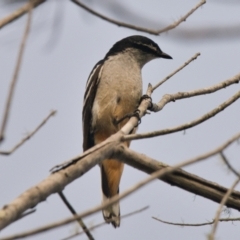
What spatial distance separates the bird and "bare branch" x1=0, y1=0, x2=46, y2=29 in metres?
4.11

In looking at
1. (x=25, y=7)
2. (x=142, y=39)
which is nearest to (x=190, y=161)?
(x=25, y=7)

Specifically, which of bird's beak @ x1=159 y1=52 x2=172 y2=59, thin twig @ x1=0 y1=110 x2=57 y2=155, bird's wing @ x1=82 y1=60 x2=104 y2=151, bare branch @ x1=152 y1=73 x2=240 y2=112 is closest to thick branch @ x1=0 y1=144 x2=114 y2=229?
thin twig @ x1=0 y1=110 x2=57 y2=155

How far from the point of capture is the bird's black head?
23.8 feet

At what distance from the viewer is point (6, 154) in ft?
8.82

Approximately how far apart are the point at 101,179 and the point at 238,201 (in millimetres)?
2791

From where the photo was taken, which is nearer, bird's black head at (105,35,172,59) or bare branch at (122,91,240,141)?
bare branch at (122,91,240,141)

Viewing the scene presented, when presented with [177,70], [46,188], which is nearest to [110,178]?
[177,70]

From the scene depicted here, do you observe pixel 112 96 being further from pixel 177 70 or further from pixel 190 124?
pixel 190 124

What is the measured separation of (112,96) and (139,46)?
101 centimetres

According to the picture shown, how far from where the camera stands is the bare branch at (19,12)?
2.18 metres

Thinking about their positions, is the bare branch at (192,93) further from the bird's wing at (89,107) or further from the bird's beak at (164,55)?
the bird's beak at (164,55)

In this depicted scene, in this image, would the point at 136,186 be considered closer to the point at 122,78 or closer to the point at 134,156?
the point at 134,156

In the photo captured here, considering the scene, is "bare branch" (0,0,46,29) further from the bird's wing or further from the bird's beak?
the bird's beak

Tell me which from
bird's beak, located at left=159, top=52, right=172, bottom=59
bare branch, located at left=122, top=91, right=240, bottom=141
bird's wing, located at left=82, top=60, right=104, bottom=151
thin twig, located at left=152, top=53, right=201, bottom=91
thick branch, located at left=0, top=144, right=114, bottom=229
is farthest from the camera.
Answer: bird's beak, located at left=159, top=52, right=172, bottom=59
